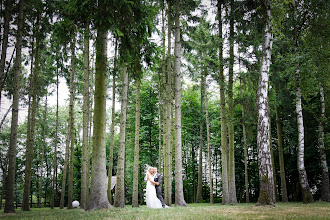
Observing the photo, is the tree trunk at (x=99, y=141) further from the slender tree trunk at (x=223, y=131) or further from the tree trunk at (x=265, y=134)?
the slender tree trunk at (x=223, y=131)

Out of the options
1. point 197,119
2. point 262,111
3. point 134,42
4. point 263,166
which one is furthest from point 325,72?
point 197,119

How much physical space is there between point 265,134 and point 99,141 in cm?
583

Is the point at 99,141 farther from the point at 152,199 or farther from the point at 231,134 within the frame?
the point at 231,134

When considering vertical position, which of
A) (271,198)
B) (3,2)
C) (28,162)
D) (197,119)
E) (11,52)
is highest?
(3,2)

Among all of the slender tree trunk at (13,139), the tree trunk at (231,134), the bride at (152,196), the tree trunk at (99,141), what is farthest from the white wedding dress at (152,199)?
the tree trunk at (231,134)

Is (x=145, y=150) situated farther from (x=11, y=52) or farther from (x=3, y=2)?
(x=3, y=2)

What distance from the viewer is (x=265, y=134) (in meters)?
9.14

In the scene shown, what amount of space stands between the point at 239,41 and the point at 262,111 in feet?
21.5

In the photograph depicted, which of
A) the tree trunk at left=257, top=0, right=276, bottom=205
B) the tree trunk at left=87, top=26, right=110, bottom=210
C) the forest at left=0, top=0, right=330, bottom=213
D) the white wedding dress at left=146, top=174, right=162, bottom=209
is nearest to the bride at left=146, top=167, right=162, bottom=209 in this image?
the white wedding dress at left=146, top=174, right=162, bottom=209

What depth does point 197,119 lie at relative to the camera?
1137 inches

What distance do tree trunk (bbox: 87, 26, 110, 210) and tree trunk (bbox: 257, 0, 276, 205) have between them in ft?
17.4

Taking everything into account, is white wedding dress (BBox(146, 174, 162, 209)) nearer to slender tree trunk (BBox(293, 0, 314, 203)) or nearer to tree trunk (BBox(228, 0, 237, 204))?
tree trunk (BBox(228, 0, 237, 204))

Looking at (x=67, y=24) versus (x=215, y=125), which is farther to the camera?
(x=215, y=125)

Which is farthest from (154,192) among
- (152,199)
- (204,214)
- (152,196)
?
(204,214)
